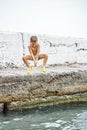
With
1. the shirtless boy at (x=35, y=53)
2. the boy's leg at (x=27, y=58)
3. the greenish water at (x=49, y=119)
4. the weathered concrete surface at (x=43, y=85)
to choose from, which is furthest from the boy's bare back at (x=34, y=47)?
the greenish water at (x=49, y=119)

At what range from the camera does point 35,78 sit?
813cm

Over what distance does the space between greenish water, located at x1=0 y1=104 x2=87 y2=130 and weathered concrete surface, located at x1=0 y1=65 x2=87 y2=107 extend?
233 mm

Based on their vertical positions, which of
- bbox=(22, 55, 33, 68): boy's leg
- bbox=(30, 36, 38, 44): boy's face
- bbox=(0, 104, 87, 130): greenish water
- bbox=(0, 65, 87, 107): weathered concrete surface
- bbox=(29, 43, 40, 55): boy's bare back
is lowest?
bbox=(0, 104, 87, 130): greenish water

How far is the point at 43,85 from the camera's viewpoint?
8281mm

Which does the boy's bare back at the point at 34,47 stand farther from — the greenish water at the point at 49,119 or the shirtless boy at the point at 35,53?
the greenish water at the point at 49,119

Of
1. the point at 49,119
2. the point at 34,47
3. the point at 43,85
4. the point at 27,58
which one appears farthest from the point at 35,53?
the point at 49,119

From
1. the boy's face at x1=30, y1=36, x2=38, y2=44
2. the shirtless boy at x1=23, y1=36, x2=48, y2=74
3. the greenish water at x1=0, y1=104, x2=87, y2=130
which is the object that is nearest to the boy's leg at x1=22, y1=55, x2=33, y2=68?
the shirtless boy at x1=23, y1=36, x2=48, y2=74

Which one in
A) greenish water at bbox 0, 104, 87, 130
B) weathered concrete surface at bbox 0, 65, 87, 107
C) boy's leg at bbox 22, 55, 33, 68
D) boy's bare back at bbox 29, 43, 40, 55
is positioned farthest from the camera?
boy's bare back at bbox 29, 43, 40, 55

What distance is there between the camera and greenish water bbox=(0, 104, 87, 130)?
6.92 metres

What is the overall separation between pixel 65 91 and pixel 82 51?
1.86 metres

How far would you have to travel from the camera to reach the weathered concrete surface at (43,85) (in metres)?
8.03

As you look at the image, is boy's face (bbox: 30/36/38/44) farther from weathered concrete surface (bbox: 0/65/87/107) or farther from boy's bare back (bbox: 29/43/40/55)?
weathered concrete surface (bbox: 0/65/87/107)

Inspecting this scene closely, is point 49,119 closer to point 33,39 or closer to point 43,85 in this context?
point 43,85

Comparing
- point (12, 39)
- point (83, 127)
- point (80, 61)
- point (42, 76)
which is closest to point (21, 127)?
point (83, 127)
